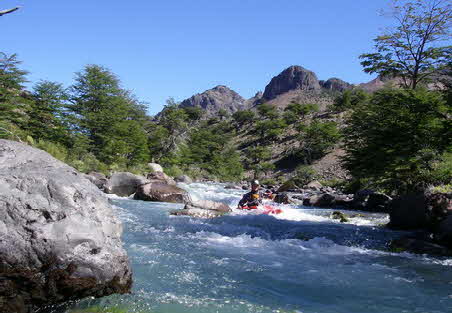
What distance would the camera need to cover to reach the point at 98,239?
3.57 meters

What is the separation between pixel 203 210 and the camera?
1188 centimetres

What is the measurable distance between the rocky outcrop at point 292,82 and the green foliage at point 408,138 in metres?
156

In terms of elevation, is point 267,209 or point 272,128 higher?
point 272,128

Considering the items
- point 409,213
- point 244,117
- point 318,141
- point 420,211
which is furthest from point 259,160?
point 420,211

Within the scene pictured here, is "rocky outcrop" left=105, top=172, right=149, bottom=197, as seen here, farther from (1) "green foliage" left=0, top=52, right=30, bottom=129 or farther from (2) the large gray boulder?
(2) the large gray boulder

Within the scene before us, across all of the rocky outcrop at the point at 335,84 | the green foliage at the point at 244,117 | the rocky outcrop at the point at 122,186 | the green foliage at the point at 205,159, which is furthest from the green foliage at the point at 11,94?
the rocky outcrop at the point at 335,84

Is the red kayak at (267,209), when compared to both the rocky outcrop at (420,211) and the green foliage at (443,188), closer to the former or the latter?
the rocky outcrop at (420,211)

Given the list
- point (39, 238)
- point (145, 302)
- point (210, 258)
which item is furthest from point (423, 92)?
point (39, 238)

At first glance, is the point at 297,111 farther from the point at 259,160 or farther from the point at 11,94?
the point at 11,94

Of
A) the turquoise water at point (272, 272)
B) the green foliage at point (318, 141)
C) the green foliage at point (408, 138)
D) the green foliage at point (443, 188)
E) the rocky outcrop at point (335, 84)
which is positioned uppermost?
the rocky outcrop at point (335, 84)

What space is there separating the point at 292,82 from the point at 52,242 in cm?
17896

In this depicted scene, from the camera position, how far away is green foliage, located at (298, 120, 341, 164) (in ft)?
174

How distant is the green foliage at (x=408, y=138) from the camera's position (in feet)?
34.2

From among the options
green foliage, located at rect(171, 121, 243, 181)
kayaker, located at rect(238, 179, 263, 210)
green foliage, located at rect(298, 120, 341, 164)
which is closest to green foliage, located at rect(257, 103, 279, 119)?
green foliage, located at rect(171, 121, 243, 181)
